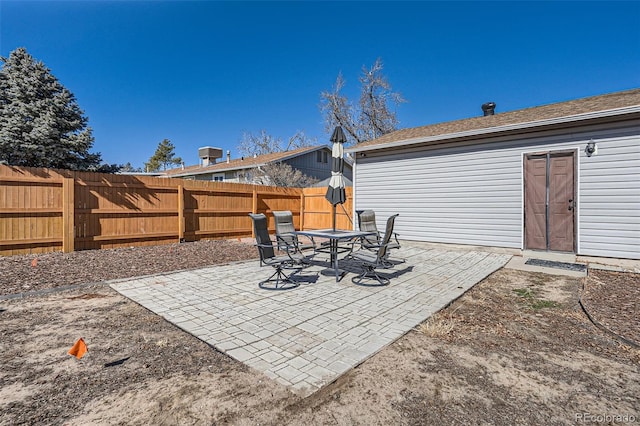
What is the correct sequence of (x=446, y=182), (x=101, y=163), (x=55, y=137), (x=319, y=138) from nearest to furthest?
1. (x=446, y=182)
2. (x=55, y=137)
3. (x=101, y=163)
4. (x=319, y=138)

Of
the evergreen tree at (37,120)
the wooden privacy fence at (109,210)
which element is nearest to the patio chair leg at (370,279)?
the wooden privacy fence at (109,210)

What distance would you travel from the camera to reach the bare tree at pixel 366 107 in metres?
21.6

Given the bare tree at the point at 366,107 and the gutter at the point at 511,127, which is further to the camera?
the bare tree at the point at 366,107

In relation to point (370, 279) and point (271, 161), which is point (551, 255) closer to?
point (370, 279)

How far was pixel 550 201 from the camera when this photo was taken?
7250mm

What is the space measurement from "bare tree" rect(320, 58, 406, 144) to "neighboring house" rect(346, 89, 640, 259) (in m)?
13.3

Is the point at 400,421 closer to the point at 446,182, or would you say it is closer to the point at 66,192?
the point at 446,182

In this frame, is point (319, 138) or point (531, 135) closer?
point (531, 135)

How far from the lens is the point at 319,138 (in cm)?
2525

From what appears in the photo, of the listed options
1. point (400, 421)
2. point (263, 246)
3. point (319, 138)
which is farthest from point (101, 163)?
point (319, 138)

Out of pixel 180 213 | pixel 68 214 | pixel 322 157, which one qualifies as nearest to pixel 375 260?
pixel 180 213

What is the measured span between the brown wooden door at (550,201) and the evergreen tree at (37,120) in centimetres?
1412

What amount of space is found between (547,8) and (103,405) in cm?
1359

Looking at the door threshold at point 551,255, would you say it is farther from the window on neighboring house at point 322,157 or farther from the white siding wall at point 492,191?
the window on neighboring house at point 322,157
